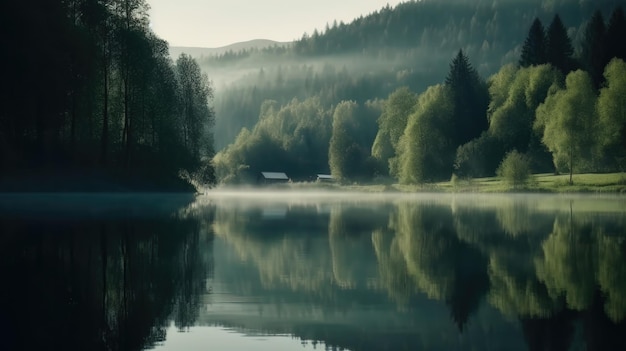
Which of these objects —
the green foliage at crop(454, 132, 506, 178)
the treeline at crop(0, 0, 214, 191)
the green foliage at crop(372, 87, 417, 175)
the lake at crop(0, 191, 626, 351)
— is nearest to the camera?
the lake at crop(0, 191, 626, 351)

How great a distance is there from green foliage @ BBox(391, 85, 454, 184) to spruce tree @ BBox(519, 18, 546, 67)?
14922mm

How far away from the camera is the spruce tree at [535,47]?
115475mm

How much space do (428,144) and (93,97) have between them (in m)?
55.2

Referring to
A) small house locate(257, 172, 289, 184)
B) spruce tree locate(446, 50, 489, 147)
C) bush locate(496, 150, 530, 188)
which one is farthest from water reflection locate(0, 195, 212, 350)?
small house locate(257, 172, 289, 184)

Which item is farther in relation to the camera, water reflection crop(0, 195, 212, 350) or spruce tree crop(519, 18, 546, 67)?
spruce tree crop(519, 18, 546, 67)

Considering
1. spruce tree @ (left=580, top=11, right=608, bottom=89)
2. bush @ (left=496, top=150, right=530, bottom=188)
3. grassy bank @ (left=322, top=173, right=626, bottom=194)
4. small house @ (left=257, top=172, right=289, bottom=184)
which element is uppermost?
A: spruce tree @ (left=580, top=11, right=608, bottom=89)

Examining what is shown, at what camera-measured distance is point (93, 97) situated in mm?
63031

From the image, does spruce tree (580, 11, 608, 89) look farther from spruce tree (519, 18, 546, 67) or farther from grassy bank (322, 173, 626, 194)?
grassy bank (322, 173, 626, 194)

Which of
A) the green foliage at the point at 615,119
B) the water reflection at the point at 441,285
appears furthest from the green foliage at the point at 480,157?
the water reflection at the point at 441,285

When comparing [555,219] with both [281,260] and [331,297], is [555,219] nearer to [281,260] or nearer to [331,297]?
[281,260]

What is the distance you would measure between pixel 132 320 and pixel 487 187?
3453 inches

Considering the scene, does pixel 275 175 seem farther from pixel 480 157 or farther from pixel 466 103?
pixel 480 157

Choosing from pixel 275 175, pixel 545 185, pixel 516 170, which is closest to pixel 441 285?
pixel 516 170

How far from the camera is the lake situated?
9883 millimetres
